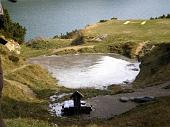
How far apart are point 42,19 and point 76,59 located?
146 feet

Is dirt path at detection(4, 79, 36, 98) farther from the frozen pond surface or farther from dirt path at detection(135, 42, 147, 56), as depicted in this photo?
dirt path at detection(135, 42, 147, 56)

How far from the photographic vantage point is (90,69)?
186 feet

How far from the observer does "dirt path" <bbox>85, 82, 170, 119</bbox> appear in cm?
3189

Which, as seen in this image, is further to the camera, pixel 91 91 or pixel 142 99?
pixel 91 91

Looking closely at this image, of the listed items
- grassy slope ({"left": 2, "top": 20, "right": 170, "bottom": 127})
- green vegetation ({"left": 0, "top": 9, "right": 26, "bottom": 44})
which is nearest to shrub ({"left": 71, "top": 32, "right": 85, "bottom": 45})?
grassy slope ({"left": 2, "top": 20, "right": 170, "bottom": 127})

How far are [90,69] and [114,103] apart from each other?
876 inches

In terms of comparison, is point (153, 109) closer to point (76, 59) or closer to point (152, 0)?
point (76, 59)

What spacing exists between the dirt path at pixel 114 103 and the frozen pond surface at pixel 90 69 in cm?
954

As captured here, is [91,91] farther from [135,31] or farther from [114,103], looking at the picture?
[135,31]

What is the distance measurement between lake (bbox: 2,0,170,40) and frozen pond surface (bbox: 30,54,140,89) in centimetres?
2716

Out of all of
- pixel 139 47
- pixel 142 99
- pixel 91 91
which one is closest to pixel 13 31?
pixel 139 47

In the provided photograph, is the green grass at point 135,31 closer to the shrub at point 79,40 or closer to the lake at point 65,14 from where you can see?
the shrub at point 79,40

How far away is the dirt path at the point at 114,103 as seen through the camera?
105 feet

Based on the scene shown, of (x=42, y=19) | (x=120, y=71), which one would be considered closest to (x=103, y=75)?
(x=120, y=71)
